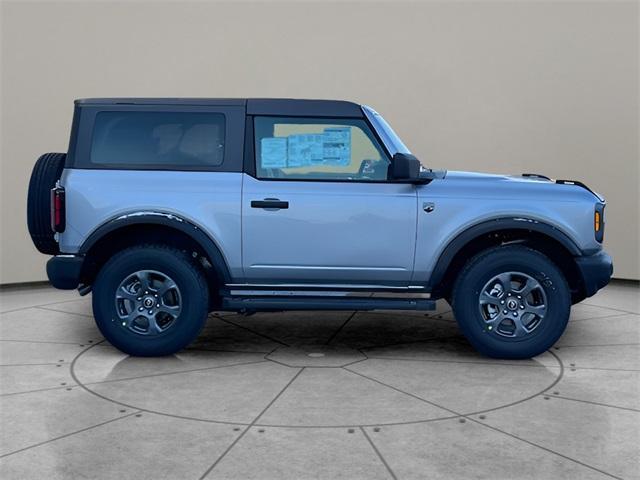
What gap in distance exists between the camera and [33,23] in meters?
9.76

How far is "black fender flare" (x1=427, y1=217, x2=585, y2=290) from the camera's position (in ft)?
20.0

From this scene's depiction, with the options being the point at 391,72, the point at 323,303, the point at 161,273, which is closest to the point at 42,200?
the point at 161,273

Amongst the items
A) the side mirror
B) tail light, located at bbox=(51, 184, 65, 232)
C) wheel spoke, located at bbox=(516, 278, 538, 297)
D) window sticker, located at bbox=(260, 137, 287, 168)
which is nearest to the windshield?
the side mirror

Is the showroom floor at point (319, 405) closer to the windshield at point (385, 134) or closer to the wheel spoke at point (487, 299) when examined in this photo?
the wheel spoke at point (487, 299)

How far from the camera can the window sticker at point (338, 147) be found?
620cm

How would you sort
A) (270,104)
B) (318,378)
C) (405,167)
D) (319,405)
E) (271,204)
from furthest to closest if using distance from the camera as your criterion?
(270,104), (271,204), (405,167), (318,378), (319,405)

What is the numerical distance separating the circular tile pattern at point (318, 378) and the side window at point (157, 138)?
1556mm

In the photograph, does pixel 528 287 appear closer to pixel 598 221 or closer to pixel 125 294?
pixel 598 221

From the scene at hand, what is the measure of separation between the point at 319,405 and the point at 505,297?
1881mm

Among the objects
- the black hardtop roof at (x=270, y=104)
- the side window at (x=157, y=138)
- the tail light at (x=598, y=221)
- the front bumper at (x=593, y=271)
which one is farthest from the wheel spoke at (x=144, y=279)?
the tail light at (x=598, y=221)

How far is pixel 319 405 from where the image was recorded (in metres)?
5.12

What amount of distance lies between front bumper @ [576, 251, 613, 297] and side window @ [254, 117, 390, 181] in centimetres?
166

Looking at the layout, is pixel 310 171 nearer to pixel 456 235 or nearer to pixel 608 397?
pixel 456 235

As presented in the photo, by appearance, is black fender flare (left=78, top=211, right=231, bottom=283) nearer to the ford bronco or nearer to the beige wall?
the ford bronco
